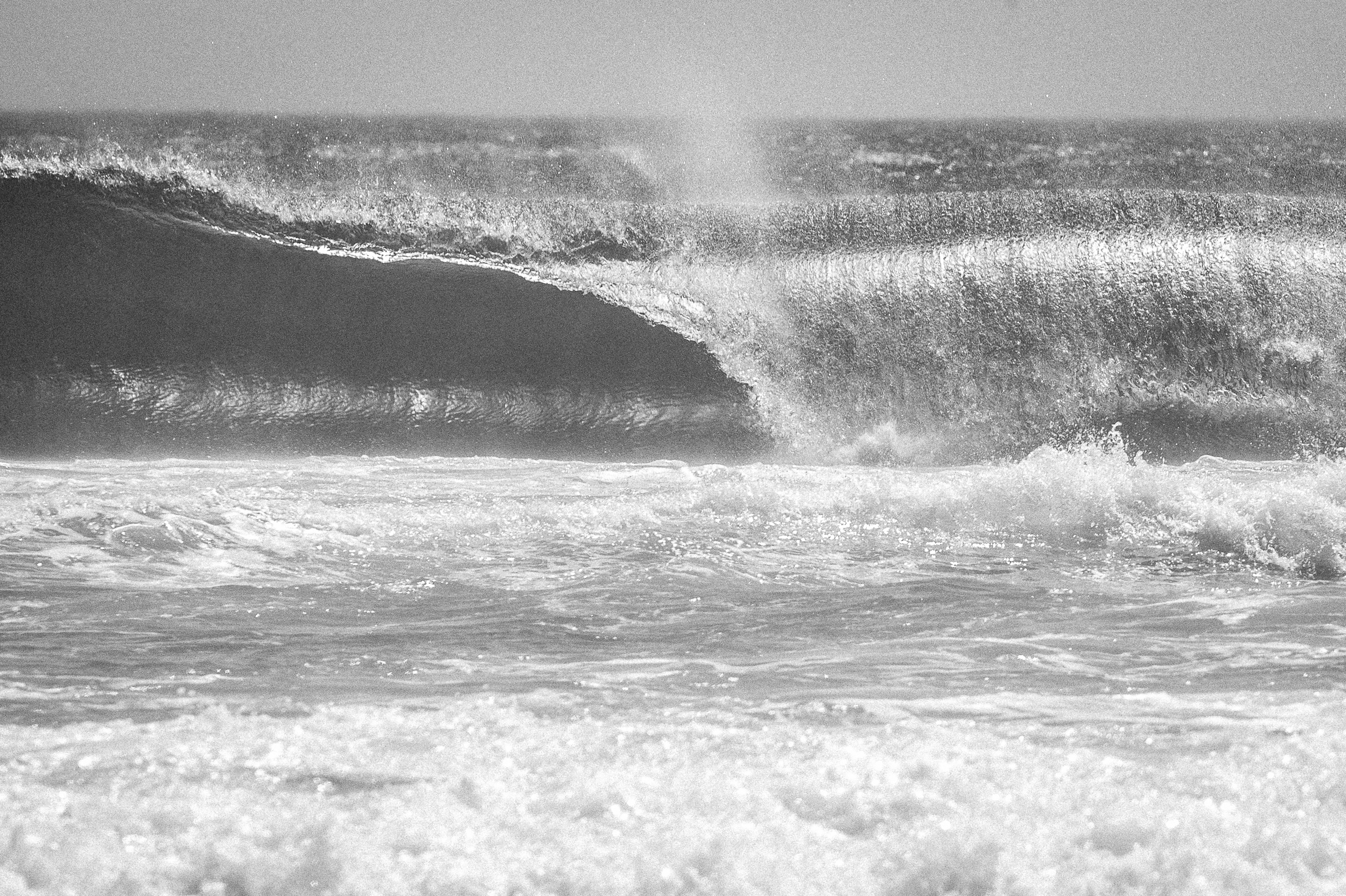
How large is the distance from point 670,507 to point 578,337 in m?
2.82

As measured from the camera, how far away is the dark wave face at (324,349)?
22.6ft

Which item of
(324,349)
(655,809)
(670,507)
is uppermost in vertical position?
(324,349)

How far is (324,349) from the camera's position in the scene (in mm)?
6973

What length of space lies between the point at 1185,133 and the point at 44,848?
796cm

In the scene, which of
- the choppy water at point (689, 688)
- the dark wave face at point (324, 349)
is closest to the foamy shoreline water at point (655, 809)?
the choppy water at point (689, 688)

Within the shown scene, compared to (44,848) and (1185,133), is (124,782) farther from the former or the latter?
(1185,133)

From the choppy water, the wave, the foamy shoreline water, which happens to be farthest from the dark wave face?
the foamy shoreline water

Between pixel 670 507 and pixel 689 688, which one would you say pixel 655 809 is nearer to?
pixel 689 688

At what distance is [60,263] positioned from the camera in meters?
7.00

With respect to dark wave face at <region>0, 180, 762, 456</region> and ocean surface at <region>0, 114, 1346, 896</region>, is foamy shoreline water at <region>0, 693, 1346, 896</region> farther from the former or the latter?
dark wave face at <region>0, 180, 762, 456</region>

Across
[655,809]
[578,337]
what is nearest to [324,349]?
[578,337]

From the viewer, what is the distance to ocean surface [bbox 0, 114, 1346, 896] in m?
1.54

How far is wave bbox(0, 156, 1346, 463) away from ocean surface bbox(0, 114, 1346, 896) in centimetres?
2

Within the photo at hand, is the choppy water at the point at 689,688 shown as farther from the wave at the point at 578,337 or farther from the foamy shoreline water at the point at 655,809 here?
the wave at the point at 578,337
